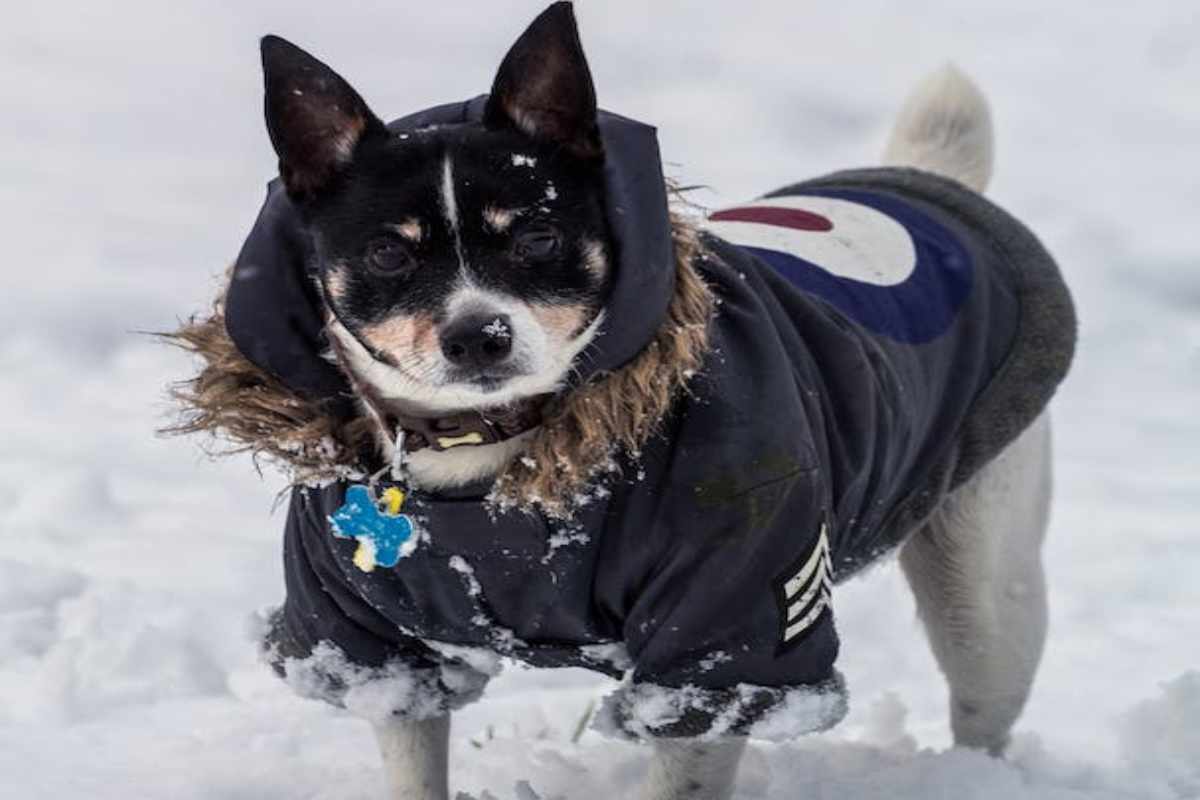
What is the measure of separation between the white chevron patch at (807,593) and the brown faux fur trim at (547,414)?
32 centimetres

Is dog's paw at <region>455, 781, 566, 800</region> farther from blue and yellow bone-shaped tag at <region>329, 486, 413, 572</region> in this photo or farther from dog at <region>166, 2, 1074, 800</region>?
blue and yellow bone-shaped tag at <region>329, 486, 413, 572</region>

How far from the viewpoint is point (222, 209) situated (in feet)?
24.0

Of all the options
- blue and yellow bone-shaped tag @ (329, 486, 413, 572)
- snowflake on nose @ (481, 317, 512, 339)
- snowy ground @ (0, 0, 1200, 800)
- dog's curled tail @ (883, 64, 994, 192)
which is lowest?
snowy ground @ (0, 0, 1200, 800)

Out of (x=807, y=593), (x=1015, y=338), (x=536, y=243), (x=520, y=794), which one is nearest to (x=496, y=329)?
(x=536, y=243)

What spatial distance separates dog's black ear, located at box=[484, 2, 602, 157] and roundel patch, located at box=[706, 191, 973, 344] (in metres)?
0.67

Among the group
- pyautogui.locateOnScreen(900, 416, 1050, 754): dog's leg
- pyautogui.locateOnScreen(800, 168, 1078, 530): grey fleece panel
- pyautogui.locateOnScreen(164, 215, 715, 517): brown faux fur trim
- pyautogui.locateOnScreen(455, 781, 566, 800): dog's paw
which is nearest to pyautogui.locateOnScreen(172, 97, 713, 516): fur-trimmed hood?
pyautogui.locateOnScreen(164, 215, 715, 517): brown faux fur trim

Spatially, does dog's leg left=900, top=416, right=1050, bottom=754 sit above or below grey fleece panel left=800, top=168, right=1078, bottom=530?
below

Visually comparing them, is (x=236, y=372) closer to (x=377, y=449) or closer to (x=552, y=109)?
(x=377, y=449)

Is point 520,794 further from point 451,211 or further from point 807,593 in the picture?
point 451,211

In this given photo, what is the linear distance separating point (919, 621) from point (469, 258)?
5.84ft

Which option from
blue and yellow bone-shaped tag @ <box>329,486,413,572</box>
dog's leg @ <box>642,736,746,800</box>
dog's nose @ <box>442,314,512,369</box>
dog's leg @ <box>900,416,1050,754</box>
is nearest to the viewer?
dog's nose @ <box>442,314,512,369</box>

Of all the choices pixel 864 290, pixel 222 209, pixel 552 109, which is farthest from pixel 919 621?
pixel 222 209

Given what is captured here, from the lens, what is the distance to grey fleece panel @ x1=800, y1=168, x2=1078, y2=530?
3.41 m

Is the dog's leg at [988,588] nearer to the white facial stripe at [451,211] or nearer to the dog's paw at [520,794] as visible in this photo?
the dog's paw at [520,794]
